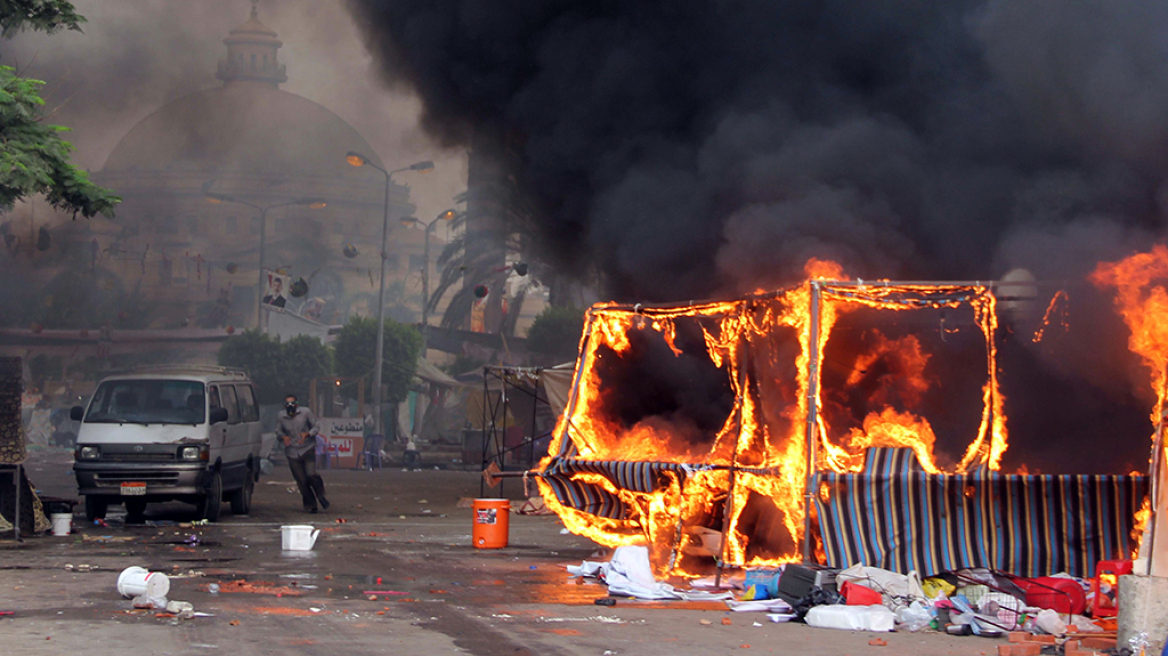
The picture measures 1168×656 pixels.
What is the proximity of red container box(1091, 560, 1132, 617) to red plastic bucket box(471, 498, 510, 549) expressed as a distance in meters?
6.15

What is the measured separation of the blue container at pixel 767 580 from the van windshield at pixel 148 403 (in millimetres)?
8237

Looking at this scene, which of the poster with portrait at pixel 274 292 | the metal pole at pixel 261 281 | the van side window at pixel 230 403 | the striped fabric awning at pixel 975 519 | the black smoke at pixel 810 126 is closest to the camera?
the striped fabric awning at pixel 975 519

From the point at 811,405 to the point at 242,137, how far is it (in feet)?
235

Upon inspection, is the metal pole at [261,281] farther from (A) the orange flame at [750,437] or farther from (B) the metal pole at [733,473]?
(B) the metal pole at [733,473]

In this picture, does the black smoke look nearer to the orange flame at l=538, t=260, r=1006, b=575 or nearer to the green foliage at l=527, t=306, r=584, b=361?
the orange flame at l=538, t=260, r=1006, b=575

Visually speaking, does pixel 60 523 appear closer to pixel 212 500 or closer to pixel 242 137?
pixel 212 500

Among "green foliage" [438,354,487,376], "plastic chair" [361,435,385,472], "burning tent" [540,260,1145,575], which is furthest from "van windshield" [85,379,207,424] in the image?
"green foliage" [438,354,487,376]

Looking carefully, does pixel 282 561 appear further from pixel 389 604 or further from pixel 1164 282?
pixel 1164 282

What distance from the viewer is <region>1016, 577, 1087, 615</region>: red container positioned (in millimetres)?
8508

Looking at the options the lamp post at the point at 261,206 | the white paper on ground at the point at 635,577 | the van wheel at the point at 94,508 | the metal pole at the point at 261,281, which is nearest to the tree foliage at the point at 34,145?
the van wheel at the point at 94,508

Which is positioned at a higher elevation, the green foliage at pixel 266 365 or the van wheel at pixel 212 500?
the green foliage at pixel 266 365

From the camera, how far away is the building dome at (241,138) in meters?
72.2

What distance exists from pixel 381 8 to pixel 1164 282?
40.6ft

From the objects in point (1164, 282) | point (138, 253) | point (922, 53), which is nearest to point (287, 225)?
point (138, 253)
